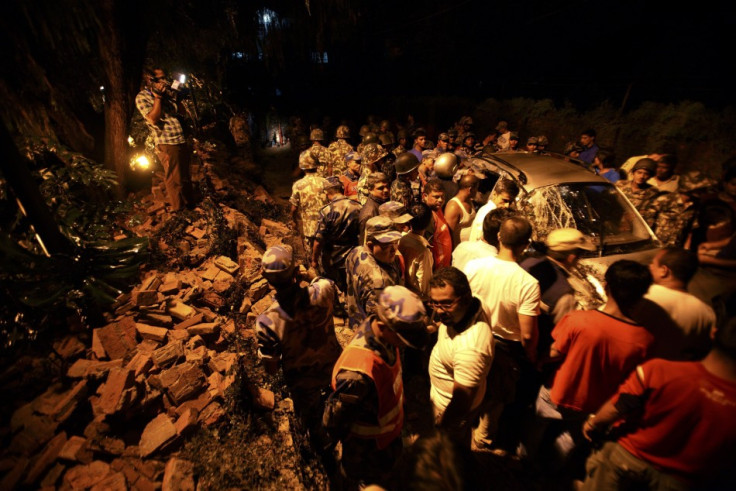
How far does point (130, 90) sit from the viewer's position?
4.85 m

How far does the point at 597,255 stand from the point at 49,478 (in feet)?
19.0

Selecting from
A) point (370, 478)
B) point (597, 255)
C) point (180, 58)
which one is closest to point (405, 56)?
point (180, 58)

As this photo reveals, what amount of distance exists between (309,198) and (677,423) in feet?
15.7

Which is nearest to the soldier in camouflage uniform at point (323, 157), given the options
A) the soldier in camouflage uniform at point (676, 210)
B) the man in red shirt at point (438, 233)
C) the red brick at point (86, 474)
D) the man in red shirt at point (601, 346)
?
the man in red shirt at point (438, 233)

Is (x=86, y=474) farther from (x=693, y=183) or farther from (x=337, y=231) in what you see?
(x=693, y=183)

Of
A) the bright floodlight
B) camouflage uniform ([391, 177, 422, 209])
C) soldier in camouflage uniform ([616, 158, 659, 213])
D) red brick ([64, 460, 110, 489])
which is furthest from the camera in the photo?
the bright floodlight

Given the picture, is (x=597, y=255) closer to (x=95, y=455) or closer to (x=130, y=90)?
(x=95, y=455)

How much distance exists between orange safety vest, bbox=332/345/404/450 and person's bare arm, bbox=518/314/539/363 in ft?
3.88

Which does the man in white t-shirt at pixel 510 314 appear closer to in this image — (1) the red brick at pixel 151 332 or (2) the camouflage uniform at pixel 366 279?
(2) the camouflage uniform at pixel 366 279

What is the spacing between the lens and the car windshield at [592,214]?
4.10 meters

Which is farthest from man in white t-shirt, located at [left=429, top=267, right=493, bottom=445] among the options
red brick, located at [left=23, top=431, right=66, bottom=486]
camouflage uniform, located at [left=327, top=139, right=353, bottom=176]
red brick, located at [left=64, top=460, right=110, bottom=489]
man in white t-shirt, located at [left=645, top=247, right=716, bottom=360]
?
camouflage uniform, located at [left=327, top=139, right=353, bottom=176]

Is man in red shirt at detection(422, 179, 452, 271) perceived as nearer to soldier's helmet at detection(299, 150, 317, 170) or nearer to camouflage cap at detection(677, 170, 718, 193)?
soldier's helmet at detection(299, 150, 317, 170)

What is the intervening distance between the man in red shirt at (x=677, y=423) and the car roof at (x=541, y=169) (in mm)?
3278

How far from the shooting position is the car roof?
15.3 ft
